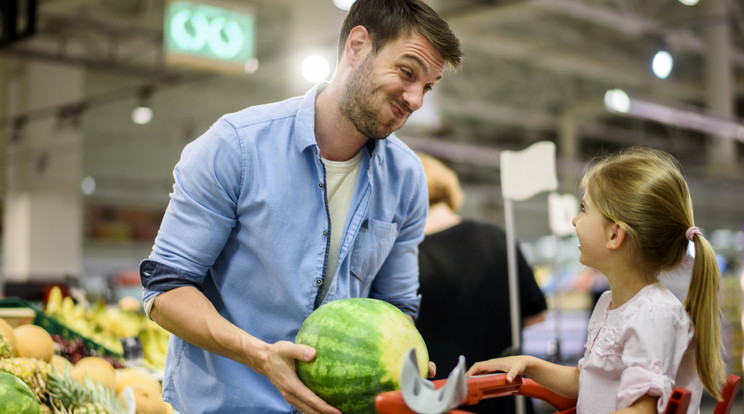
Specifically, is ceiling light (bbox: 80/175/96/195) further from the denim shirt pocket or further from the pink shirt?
the pink shirt

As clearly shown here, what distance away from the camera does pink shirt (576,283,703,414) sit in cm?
131

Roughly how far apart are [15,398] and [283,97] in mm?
13771

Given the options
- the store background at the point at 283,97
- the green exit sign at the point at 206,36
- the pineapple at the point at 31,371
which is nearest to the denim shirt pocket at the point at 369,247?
the pineapple at the point at 31,371

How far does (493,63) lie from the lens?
15945 millimetres

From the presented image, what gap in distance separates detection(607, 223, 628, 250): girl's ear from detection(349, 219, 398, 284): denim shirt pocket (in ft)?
1.78

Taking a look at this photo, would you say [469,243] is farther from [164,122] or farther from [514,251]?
[164,122]

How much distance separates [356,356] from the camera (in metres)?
1.29

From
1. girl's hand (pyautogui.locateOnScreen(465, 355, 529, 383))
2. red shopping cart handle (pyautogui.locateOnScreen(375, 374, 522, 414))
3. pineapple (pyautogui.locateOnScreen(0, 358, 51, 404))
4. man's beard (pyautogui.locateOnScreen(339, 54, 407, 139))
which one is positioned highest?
man's beard (pyautogui.locateOnScreen(339, 54, 407, 139))

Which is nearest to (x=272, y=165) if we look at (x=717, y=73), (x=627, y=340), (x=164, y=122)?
(x=627, y=340)

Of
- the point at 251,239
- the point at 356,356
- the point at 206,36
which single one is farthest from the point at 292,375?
the point at 206,36

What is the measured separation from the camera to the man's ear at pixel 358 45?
1.65m

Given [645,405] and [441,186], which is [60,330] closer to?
[441,186]

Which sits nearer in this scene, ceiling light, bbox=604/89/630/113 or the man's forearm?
the man's forearm

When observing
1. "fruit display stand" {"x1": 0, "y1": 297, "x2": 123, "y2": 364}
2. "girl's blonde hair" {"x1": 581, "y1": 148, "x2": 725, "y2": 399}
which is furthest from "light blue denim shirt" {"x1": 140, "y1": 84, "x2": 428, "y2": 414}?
"fruit display stand" {"x1": 0, "y1": 297, "x2": 123, "y2": 364}
